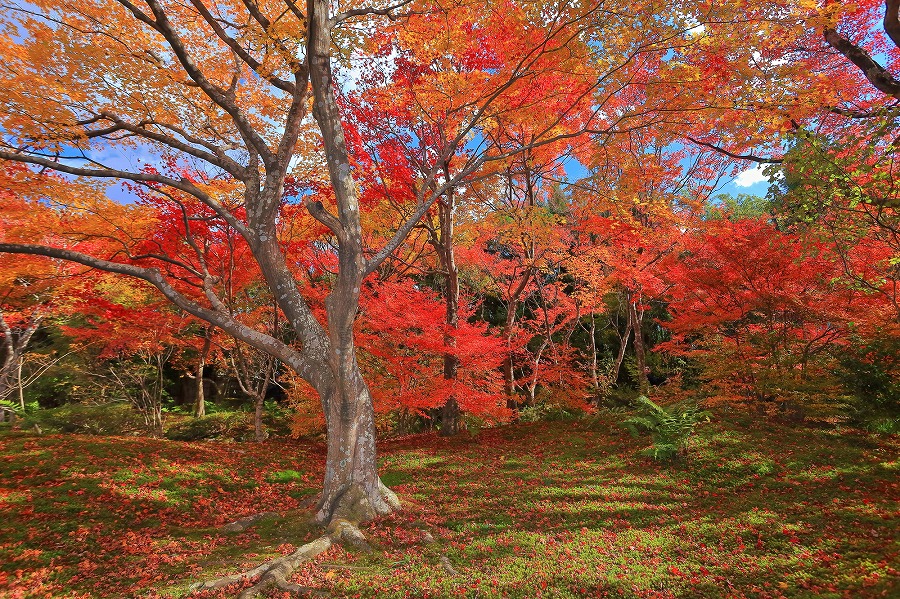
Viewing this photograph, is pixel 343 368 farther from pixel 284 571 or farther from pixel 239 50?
pixel 239 50

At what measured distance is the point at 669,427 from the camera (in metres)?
7.83

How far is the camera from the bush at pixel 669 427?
299 inches

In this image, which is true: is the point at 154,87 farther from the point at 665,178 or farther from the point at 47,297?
the point at 665,178

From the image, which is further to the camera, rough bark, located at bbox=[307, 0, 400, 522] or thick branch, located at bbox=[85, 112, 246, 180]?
thick branch, located at bbox=[85, 112, 246, 180]

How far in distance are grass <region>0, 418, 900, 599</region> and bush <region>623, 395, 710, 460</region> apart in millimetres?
263

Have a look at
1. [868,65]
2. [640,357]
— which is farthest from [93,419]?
[868,65]

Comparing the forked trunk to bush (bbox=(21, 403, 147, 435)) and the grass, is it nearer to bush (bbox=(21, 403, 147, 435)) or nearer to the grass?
the grass

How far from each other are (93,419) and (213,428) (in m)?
4.51

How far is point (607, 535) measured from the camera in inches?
195

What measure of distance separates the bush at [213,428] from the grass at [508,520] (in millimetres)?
7729

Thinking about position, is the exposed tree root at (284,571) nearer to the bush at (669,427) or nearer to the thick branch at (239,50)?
the bush at (669,427)

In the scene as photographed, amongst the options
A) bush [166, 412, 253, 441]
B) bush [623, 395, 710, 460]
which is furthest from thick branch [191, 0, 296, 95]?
bush [166, 412, 253, 441]

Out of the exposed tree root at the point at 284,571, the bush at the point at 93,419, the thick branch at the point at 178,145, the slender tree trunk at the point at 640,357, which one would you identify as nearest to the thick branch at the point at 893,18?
the slender tree trunk at the point at 640,357

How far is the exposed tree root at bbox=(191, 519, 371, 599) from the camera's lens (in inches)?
149
